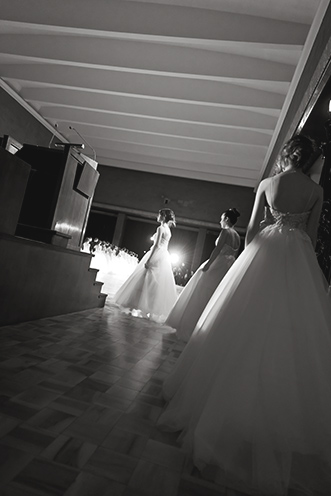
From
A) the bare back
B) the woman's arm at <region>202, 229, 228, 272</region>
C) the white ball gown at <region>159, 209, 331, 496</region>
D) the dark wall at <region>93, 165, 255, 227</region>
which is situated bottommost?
the white ball gown at <region>159, 209, 331, 496</region>

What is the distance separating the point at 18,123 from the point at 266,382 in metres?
9.27

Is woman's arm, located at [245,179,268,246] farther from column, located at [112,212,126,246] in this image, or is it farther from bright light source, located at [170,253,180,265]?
column, located at [112,212,126,246]

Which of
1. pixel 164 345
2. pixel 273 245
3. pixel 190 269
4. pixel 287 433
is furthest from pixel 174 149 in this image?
pixel 287 433

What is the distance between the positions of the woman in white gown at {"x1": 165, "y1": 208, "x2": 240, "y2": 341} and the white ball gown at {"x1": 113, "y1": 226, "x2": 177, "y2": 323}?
82cm

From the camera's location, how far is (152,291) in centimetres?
502

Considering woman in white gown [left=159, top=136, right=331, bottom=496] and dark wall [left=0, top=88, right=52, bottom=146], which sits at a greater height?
dark wall [left=0, top=88, right=52, bottom=146]

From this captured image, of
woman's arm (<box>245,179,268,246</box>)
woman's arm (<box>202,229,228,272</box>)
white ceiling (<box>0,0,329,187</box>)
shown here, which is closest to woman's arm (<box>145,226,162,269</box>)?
woman's arm (<box>202,229,228,272</box>)

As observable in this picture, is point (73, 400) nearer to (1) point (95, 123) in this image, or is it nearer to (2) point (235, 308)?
(2) point (235, 308)

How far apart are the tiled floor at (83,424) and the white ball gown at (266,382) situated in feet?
0.44

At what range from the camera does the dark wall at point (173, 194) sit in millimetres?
11484

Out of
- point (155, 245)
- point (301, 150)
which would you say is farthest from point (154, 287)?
point (301, 150)

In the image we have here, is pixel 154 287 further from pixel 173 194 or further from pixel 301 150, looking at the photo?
pixel 173 194

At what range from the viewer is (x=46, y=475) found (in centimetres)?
117

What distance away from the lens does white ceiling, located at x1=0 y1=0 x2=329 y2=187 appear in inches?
188
